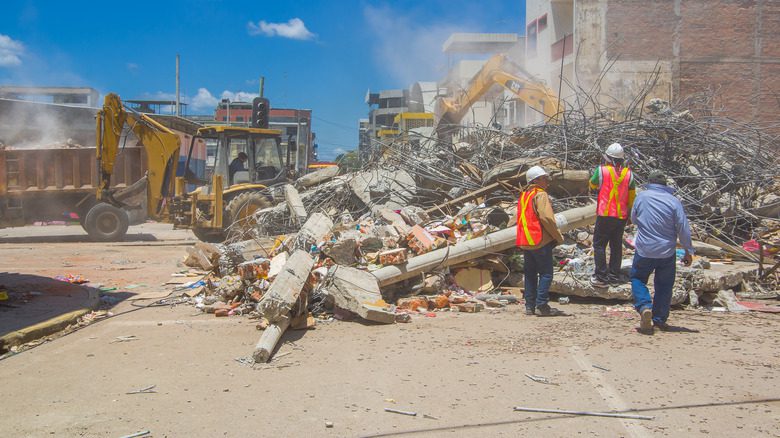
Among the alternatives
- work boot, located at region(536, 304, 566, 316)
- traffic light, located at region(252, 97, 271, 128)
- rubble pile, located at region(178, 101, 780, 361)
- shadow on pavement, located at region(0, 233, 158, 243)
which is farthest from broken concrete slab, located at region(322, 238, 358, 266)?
traffic light, located at region(252, 97, 271, 128)

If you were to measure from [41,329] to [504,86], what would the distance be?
11.8 meters

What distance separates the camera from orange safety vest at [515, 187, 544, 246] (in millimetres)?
6723

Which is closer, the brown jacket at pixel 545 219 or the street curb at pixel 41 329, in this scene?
the street curb at pixel 41 329

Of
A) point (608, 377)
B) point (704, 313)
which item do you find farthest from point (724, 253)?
point (608, 377)

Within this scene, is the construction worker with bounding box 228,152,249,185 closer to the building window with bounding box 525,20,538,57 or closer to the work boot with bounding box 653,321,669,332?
the work boot with bounding box 653,321,669,332

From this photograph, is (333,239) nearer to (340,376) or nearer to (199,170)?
(340,376)

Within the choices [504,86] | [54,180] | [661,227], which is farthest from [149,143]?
[661,227]

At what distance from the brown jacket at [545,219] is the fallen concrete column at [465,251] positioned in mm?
950

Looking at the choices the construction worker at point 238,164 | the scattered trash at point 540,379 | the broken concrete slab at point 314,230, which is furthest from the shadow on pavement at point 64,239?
the scattered trash at point 540,379

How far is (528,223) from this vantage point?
6742 mm

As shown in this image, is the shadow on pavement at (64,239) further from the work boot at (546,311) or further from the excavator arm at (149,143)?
the work boot at (546,311)

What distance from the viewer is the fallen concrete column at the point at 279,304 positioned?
524 cm

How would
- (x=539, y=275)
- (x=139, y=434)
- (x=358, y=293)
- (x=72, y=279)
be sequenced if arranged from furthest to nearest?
(x=72, y=279), (x=539, y=275), (x=358, y=293), (x=139, y=434)

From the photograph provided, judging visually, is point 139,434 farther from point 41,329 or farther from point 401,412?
point 41,329
